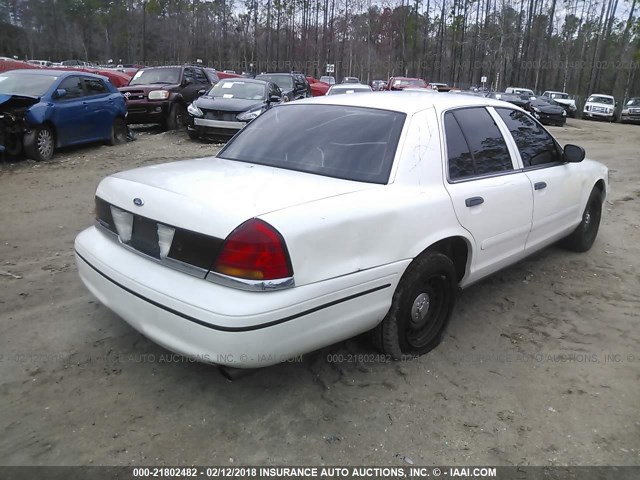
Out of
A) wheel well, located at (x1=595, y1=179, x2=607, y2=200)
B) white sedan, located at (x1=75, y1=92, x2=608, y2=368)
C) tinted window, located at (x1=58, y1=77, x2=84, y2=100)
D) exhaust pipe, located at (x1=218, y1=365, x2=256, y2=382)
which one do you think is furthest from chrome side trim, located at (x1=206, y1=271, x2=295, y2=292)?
tinted window, located at (x1=58, y1=77, x2=84, y2=100)

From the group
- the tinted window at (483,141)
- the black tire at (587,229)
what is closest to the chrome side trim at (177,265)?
the tinted window at (483,141)

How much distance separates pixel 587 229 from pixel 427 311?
9.52 feet

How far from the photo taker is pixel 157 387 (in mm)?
2861

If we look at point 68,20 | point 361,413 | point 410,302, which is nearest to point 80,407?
point 361,413

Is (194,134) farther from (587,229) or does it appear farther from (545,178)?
(545,178)

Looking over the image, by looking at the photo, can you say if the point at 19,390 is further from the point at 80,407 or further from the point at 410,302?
the point at 410,302

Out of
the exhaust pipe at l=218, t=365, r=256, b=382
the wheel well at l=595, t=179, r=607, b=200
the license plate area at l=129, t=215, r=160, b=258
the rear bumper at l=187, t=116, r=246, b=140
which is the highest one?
the license plate area at l=129, t=215, r=160, b=258

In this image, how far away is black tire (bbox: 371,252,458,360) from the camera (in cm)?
299

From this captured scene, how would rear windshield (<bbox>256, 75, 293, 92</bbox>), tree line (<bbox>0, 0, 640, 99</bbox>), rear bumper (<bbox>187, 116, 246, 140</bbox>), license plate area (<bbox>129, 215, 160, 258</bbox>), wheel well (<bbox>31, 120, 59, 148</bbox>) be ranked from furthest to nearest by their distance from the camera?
1. tree line (<bbox>0, 0, 640, 99</bbox>)
2. rear windshield (<bbox>256, 75, 293, 92</bbox>)
3. rear bumper (<bbox>187, 116, 246, 140</bbox>)
4. wheel well (<bbox>31, 120, 59, 148</bbox>)
5. license plate area (<bbox>129, 215, 160, 258</bbox>)

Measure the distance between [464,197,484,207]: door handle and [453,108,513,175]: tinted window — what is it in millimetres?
219

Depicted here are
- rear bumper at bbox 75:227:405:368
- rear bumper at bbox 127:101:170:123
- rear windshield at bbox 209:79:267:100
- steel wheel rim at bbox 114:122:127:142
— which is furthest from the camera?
rear bumper at bbox 127:101:170:123

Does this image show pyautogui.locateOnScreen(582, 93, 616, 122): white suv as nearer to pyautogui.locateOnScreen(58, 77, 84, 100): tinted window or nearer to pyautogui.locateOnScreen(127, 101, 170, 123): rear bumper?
pyautogui.locateOnScreen(127, 101, 170, 123): rear bumper

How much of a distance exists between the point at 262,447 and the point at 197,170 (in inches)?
64.6

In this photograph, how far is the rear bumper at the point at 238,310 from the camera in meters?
2.33
